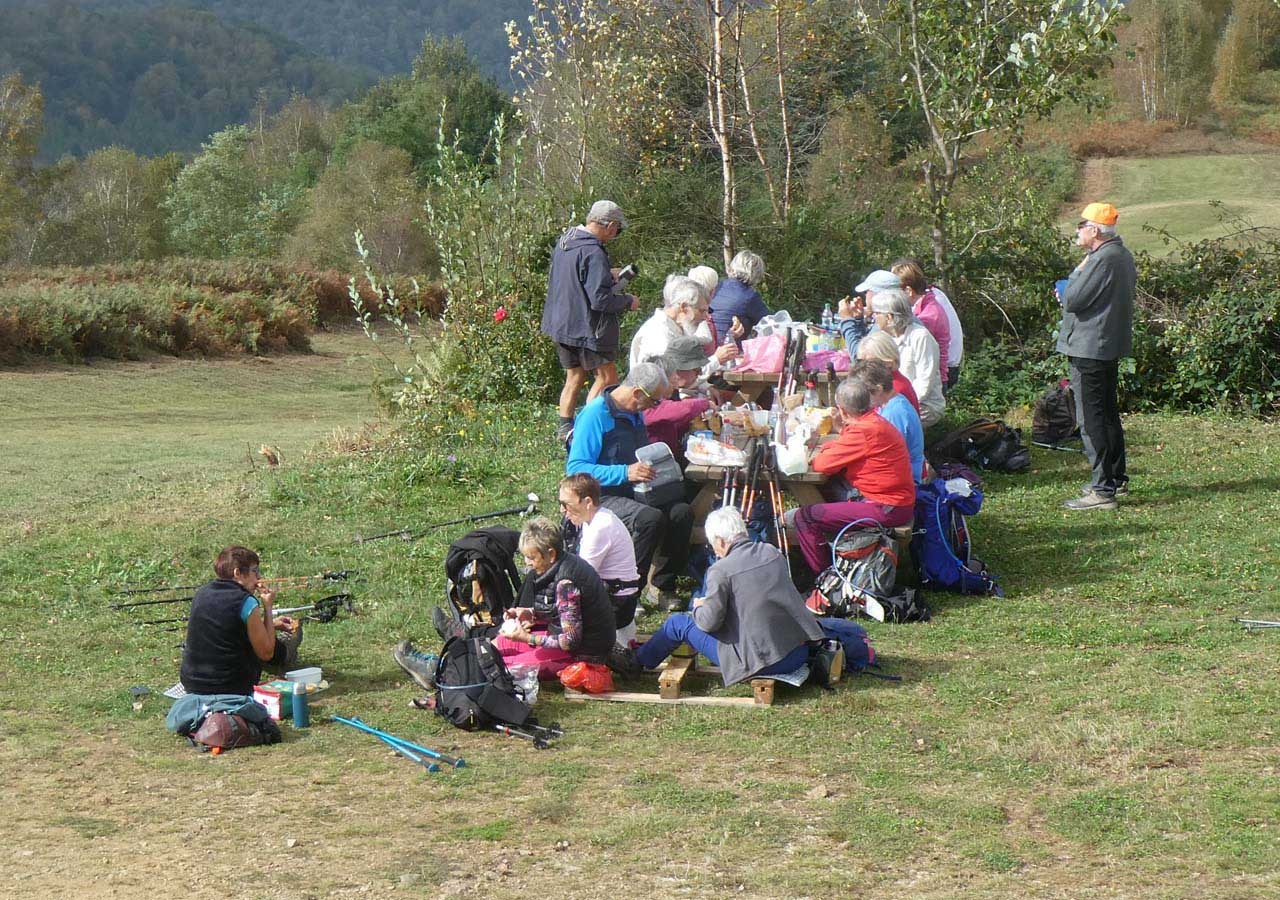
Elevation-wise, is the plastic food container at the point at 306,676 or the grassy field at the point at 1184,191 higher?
the grassy field at the point at 1184,191

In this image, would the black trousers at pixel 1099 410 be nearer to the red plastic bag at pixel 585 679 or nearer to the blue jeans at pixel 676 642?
the blue jeans at pixel 676 642

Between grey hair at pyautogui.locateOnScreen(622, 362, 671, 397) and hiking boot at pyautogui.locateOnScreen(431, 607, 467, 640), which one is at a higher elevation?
grey hair at pyautogui.locateOnScreen(622, 362, 671, 397)

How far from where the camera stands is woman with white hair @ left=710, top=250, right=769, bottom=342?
33.5ft

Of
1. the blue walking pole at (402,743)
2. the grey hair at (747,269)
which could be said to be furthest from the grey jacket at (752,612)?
the grey hair at (747,269)

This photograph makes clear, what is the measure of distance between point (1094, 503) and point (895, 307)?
1933mm

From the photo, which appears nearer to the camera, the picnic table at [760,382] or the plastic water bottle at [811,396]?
the plastic water bottle at [811,396]

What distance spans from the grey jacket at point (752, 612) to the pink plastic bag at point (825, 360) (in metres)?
3.57

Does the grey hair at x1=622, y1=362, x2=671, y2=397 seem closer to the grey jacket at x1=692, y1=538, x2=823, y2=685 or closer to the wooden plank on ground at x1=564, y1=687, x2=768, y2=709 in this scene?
the grey jacket at x1=692, y1=538, x2=823, y2=685

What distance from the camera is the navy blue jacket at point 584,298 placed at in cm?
996

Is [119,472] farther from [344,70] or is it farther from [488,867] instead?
[344,70]

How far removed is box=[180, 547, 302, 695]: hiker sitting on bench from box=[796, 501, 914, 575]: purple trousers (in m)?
2.95

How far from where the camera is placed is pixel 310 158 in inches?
2037

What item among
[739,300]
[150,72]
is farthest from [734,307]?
[150,72]

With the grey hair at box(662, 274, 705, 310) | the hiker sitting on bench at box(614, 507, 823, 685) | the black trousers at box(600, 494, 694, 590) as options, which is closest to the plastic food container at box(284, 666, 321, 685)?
the black trousers at box(600, 494, 694, 590)
